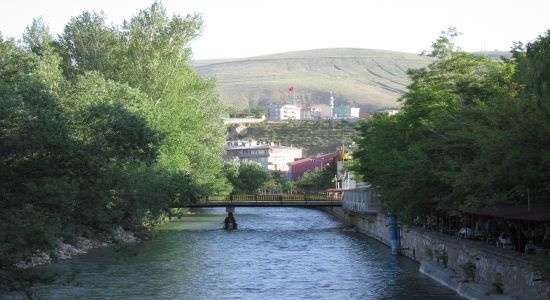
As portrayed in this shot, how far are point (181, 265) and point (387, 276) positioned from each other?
12.5 metres

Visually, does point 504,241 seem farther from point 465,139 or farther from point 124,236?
point 124,236

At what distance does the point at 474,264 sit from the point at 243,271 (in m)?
15.0

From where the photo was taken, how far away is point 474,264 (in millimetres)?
34344

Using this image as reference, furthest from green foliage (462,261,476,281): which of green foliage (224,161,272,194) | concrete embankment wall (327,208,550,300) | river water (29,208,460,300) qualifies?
green foliage (224,161,272,194)

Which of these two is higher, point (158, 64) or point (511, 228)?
point (158, 64)

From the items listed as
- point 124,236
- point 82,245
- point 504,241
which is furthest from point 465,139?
point 124,236

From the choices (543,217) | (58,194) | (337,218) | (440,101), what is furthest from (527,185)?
(337,218)

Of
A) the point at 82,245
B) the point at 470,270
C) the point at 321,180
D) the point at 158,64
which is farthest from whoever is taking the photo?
the point at 321,180

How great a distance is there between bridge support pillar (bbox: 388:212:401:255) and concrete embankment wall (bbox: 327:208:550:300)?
44cm

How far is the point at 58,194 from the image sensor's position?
2425 cm

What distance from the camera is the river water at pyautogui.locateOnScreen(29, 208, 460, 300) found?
36500 mm

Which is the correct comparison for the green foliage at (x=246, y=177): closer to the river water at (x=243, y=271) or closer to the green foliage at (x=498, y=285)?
the river water at (x=243, y=271)

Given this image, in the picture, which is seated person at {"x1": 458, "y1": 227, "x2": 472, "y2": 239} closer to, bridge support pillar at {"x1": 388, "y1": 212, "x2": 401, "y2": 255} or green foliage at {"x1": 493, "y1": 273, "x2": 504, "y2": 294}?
green foliage at {"x1": 493, "y1": 273, "x2": 504, "y2": 294}

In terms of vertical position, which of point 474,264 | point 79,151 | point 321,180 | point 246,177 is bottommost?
point 474,264
